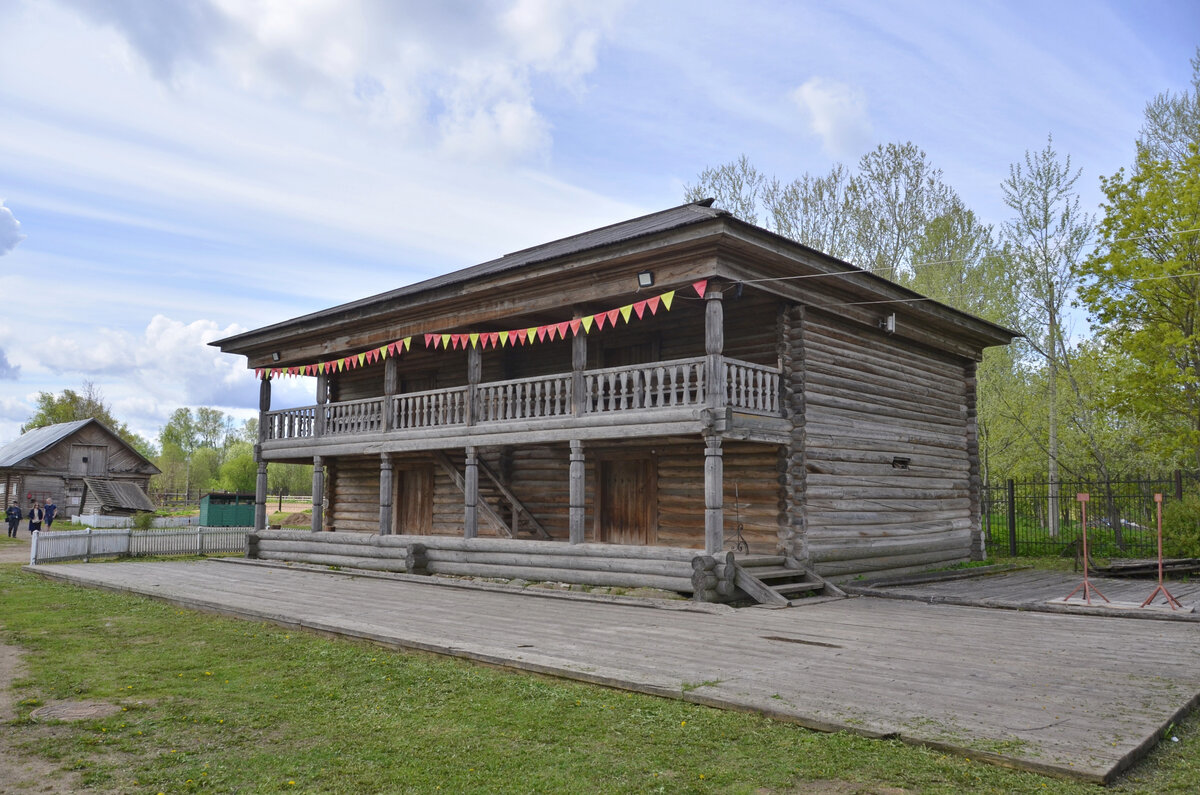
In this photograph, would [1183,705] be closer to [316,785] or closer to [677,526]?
[316,785]

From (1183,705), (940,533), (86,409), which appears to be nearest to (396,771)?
(1183,705)

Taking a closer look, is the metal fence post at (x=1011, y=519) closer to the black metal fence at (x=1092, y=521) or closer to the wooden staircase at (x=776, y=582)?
the black metal fence at (x=1092, y=521)

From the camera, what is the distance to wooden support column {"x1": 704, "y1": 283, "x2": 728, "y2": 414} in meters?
13.5

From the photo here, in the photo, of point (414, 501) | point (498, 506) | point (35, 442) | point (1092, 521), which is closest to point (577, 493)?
point (498, 506)

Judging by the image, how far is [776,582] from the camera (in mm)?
14492

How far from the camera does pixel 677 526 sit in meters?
17.2

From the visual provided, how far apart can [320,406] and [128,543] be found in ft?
26.0

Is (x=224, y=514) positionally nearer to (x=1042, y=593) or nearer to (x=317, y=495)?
(x=317, y=495)

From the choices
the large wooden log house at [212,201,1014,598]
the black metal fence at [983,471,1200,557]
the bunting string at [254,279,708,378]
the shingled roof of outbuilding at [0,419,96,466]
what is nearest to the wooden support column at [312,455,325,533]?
the large wooden log house at [212,201,1014,598]

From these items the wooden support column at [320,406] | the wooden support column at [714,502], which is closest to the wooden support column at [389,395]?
the wooden support column at [320,406]

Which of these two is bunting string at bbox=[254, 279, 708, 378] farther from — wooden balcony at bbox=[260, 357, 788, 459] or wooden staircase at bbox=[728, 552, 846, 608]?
wooden staircase at bbox=[728, 552, 846, 608]

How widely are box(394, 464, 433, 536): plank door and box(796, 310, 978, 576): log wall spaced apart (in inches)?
418

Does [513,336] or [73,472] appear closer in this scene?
[513,336]

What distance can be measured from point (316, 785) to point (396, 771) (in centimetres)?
45
